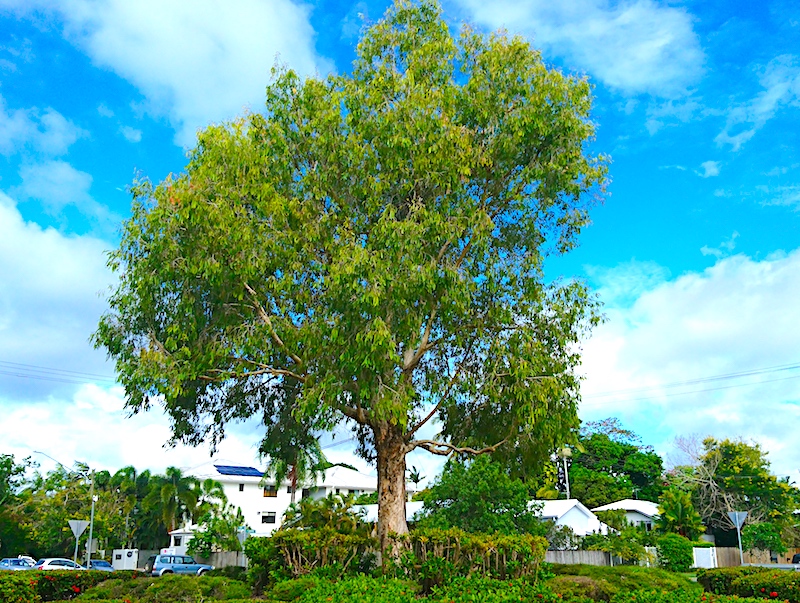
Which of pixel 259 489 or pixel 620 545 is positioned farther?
pixel 259 489

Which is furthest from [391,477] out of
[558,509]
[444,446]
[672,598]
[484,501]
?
[558,509]

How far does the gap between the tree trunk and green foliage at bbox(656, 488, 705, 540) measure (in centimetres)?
3222

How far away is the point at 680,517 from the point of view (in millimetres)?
47031

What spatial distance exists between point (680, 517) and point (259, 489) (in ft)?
104

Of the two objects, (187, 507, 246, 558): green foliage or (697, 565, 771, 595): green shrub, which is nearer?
(697, 565, 771, 595): green shrub

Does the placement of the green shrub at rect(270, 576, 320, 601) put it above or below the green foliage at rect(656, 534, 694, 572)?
above

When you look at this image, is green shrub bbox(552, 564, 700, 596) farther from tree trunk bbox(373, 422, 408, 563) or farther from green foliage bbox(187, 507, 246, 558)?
green foliage bbox(187, 507, 246, 558)

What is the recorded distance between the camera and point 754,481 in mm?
48906

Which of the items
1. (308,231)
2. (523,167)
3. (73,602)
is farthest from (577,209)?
(73,602)

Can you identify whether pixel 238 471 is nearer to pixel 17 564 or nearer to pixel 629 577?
pixel 17 564

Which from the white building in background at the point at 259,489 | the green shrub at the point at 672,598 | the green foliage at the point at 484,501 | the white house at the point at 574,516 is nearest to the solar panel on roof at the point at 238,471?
the white building in background at the point at 259,489

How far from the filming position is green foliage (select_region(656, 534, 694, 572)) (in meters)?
39.5

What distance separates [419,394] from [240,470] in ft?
149

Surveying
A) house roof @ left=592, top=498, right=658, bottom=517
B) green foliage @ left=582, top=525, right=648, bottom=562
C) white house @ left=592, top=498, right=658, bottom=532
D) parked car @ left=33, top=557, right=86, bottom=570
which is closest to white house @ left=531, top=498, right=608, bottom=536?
green foliage @ left=582, top=525, right=648, bottom=562
